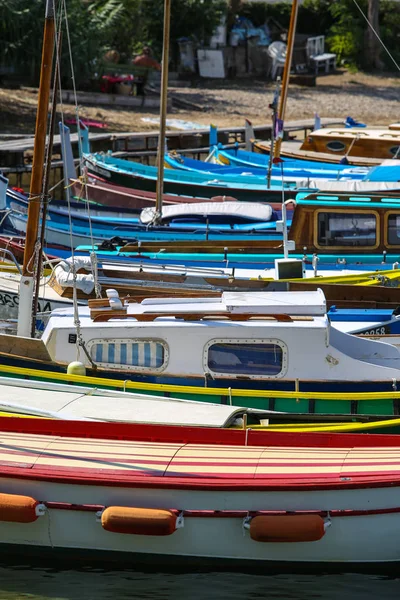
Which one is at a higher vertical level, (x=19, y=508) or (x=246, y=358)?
(x=246, y=358)

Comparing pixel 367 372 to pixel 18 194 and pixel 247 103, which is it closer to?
pixel 18 194

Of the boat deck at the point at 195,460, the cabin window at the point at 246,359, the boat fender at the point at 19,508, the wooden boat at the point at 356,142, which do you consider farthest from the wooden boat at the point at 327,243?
the wooden boat at the point at 356,142

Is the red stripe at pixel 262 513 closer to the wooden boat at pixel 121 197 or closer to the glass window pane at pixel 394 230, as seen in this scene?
the glass window pane at pixel 394 230

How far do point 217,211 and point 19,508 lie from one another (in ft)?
35.9

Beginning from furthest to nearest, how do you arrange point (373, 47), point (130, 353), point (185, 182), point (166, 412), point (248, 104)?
point (373, 47) < point (248, 104) < point (185, 182) < point (130, 353) < point (166, 412)

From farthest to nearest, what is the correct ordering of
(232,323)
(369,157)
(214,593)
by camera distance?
(369,157) → (232,323) → (214,593)

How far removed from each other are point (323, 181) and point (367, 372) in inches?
446

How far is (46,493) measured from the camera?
10.3 meters

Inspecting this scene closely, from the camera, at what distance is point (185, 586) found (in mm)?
10164

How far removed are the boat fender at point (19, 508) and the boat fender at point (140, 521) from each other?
2.33 ft

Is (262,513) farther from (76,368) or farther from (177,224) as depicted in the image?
(177,224)

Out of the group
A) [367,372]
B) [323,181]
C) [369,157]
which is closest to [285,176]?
[323,181]

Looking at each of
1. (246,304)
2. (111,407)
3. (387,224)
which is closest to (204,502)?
(111,407)

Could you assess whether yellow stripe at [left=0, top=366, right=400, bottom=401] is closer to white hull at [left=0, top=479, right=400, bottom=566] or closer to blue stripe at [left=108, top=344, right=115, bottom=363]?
blue stripe at [left=108, top=344, right=115, bottom=363]
